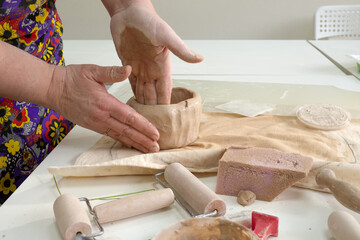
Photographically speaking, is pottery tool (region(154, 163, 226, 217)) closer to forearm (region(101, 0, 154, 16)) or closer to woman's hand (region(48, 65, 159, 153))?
woman's hand (region(48, 65, 159, 153))

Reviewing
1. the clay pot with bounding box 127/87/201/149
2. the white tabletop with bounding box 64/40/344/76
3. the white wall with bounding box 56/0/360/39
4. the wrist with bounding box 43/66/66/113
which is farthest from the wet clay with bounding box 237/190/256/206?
the white wall with bounding box 56/0/360/39

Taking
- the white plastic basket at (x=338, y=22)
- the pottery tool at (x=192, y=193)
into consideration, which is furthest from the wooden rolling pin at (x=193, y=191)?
the white plastic basket at (x=338, y=22)

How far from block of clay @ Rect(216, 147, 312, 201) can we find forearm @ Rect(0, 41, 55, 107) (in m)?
0.50

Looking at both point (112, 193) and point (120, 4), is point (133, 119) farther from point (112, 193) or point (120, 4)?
point (120, 4)

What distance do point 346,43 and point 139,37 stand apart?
135 centimetres

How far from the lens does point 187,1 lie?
3543 millimetres

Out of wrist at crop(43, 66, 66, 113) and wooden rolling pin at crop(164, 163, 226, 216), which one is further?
wrist at crop(43, 66, 66, 113)

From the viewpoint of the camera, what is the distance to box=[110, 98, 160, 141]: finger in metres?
1.02

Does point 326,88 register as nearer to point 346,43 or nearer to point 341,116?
point 341,116

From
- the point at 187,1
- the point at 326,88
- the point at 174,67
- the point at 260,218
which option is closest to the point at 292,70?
the point at 326,88

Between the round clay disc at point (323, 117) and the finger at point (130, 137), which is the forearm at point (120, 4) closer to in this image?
the finger at point (130, 137)

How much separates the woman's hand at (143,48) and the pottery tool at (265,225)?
482 mm

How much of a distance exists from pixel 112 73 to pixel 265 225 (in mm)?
539

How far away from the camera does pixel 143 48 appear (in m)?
1.13
